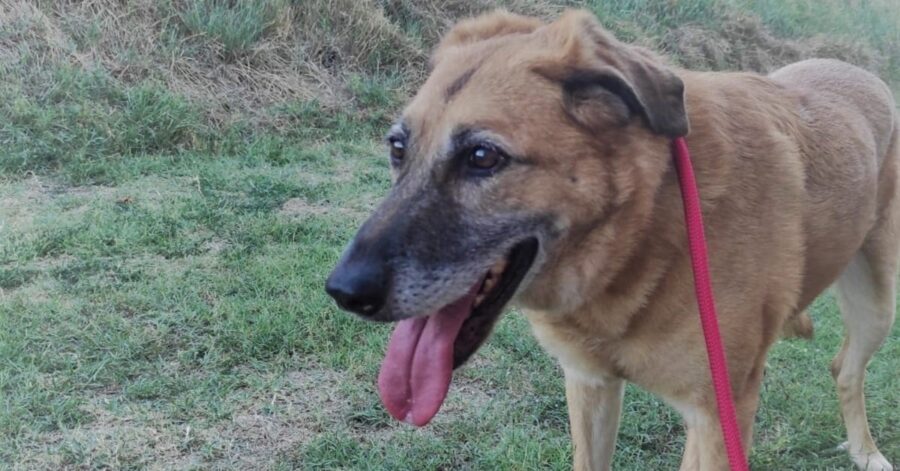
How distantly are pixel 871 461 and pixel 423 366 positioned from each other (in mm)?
2386

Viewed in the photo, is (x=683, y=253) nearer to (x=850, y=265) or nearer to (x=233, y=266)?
(x=850, y=265)

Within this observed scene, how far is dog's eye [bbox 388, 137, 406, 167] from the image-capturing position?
7.45 ft

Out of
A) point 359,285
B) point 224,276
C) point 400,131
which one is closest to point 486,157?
point 400,131

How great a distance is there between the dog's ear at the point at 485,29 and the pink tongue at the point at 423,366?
36.7 inches

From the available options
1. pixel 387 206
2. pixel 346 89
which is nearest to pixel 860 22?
pixel 346 89

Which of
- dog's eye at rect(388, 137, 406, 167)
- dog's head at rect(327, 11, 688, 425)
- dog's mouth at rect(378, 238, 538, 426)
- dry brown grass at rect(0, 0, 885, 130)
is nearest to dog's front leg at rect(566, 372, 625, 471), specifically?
dog's head at rect(327, 11, 688, 425)

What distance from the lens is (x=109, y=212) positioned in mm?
5332

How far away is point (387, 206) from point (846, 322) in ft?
8.08

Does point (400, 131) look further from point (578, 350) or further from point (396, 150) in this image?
point (578, 350)

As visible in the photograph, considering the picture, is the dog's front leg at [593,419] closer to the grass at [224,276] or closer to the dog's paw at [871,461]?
the grass at [224,276]

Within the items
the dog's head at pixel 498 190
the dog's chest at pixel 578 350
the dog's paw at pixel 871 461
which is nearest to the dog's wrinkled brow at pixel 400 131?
the dog's head at pixel 498 190

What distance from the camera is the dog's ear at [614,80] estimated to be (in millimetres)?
2152

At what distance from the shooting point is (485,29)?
9.07 ft

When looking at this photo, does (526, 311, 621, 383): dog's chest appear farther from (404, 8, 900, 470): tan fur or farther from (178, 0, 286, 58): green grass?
(178, 0, 286, 58): green grass
